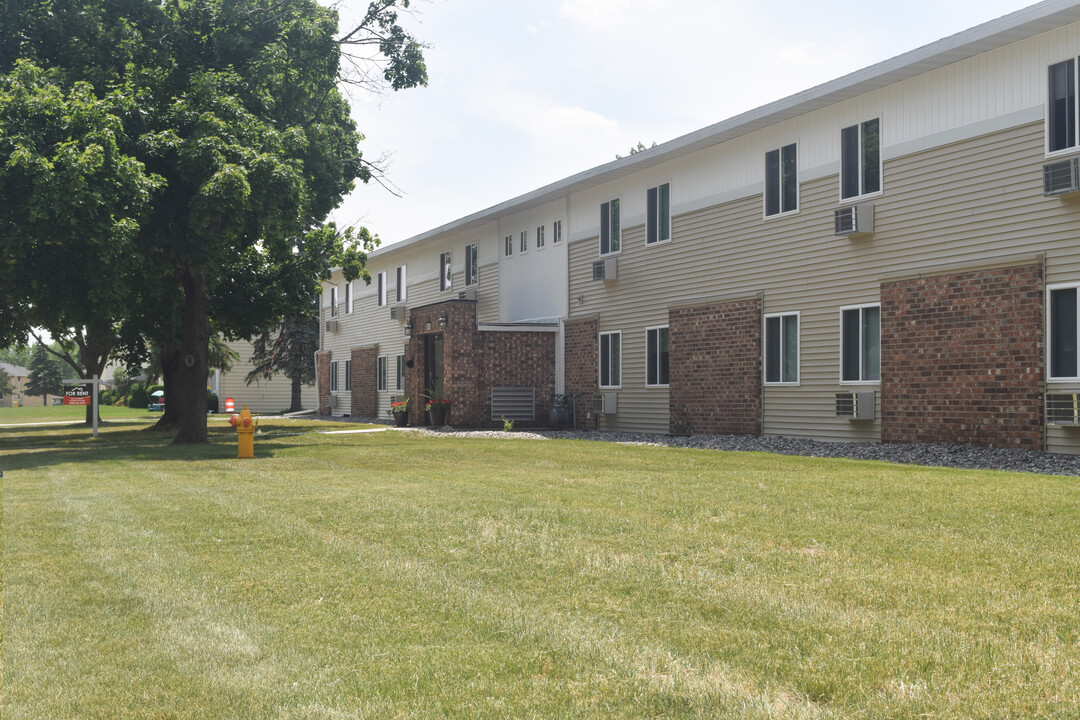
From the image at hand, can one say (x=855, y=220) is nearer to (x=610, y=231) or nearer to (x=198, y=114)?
(x=610, y=231)

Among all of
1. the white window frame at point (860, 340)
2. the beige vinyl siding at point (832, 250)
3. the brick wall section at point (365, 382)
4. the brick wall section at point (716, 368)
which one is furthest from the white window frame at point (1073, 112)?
the brick wall section at point (365, 382)

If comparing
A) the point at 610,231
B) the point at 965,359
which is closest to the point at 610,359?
the point at 610,231

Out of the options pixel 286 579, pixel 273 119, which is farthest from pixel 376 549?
pixel 273 119

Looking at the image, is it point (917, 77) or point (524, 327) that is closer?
point (917, 77)

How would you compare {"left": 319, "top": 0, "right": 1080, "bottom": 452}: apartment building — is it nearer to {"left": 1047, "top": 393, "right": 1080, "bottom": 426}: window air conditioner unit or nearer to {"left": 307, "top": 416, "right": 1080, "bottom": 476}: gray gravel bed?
{"left": 1047, "top": 393, "right": 1080, "bottom": 426}: window air conditioner unit

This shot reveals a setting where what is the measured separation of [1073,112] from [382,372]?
90.0ft

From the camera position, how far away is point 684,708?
3.32 meters

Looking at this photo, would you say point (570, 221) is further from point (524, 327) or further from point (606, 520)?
point (606, 520)

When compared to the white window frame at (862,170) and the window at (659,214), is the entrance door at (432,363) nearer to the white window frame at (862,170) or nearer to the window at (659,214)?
the window at (659,214)

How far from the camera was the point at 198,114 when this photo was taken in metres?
18.0

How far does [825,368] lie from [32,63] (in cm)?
1570

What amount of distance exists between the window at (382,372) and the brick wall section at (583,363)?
12.6 metres

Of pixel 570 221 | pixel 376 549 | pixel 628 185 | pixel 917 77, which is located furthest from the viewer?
pixel 570 221

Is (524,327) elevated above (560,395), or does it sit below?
above
